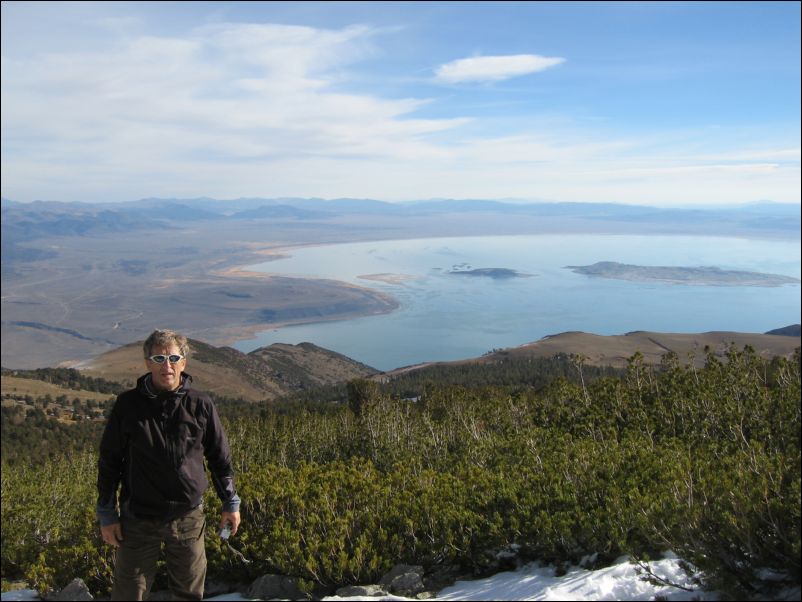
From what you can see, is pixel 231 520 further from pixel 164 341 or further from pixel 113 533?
pixel 164 341

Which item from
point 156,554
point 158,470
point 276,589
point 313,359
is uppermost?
point 158,470

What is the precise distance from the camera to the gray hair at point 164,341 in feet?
15.8

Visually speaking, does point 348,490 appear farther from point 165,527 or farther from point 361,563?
point 165,527

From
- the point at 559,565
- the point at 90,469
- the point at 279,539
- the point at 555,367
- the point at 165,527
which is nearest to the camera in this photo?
the point at 165,527

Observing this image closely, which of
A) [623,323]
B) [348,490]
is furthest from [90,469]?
[623,323]

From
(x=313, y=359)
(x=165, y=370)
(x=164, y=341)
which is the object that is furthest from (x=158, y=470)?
(x=313, y=359)

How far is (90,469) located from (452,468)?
1994 cm

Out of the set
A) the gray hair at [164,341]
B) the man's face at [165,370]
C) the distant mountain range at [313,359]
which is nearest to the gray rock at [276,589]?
the man's face at [165,370]

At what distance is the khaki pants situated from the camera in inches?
195

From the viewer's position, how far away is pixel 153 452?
189 inches

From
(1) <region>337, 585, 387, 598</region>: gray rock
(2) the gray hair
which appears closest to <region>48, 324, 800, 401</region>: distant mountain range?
(1) <region>337, 585, 387, 598</region>: gray rock

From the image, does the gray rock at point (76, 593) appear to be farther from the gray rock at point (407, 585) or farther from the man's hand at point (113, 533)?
the gray rock at point (407, 585)

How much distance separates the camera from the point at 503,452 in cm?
1411

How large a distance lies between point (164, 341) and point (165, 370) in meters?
0.23
